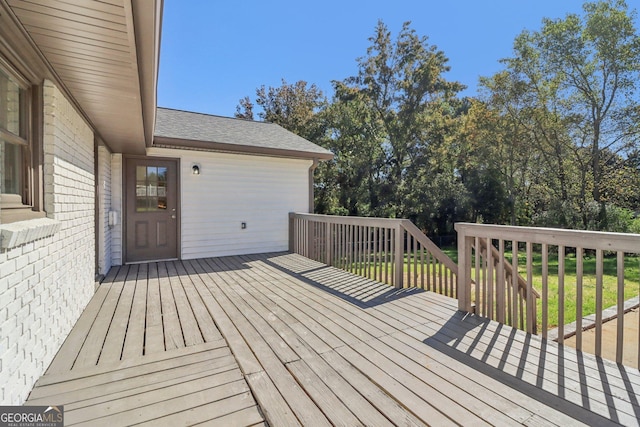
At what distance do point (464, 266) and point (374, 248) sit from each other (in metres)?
1.53

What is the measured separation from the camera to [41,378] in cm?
206

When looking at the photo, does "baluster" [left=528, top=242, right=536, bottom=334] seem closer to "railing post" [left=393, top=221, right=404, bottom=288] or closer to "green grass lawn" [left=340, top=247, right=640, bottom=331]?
"green grass lawn" [left=340, top=247, right=640, bottom=331]

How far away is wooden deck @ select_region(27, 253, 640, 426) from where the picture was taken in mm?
1739

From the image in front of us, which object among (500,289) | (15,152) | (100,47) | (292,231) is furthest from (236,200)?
(500,289)

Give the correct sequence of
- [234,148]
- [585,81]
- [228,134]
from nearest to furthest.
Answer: [234,148]
[228,134]
[585,81]

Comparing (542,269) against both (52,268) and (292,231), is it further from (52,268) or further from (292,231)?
(292,231)

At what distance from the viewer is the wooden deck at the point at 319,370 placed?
68.5 inches

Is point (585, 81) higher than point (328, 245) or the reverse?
higher

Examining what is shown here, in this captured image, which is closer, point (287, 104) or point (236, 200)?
point (236, 200)

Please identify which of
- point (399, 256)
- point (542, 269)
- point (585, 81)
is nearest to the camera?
point (542, 269)

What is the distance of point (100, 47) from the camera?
200cm

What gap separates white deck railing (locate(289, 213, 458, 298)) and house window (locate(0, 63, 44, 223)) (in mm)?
3653

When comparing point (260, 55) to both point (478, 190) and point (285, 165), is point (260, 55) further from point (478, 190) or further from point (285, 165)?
point (478, 190)

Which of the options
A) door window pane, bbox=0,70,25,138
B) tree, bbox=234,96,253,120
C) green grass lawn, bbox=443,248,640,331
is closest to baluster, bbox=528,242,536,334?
green grass lawn, bbox=443,248,640,331
